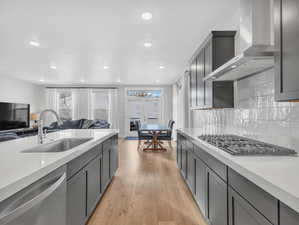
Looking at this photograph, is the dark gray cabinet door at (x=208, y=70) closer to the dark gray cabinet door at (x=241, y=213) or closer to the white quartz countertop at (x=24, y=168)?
the dark gray cabinet door at (x=241, y=213)

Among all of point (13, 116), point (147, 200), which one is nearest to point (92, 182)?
point (147, 200)

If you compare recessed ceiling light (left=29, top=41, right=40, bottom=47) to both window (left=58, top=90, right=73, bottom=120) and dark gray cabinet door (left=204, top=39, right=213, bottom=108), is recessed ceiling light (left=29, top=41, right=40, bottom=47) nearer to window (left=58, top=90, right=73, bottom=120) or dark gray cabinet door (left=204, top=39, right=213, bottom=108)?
dark gray cabinet door (left=204, top=39, right=213, bottom=108)

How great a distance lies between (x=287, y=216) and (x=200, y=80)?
2.31 meters

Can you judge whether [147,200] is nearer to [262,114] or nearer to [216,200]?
[216,200]

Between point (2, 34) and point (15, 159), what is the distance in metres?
2.92

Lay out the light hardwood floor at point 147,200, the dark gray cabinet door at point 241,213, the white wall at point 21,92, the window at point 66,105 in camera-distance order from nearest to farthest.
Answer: the dark gray cabinet door at point 241,213
the light hardwood floor at point 147,200
the white wall at point 21,92
the window at point 66,105

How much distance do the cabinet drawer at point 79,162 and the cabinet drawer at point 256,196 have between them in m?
1.20

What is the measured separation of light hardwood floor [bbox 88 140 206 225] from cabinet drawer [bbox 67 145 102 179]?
0.77 metres

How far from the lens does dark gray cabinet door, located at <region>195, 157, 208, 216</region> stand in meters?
1.74

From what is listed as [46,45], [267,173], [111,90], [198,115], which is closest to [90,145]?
[267,173]

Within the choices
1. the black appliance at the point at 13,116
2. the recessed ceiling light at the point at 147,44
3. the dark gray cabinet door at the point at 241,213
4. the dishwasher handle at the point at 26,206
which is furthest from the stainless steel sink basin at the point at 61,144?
the black appliance at the point at 13,116

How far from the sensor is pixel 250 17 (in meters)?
1.32

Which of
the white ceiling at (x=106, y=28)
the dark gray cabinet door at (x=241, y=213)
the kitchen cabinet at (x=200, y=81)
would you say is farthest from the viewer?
the kitchen cabinet at (x=200, y=81)

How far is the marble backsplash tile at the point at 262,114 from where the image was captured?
4.63ft
